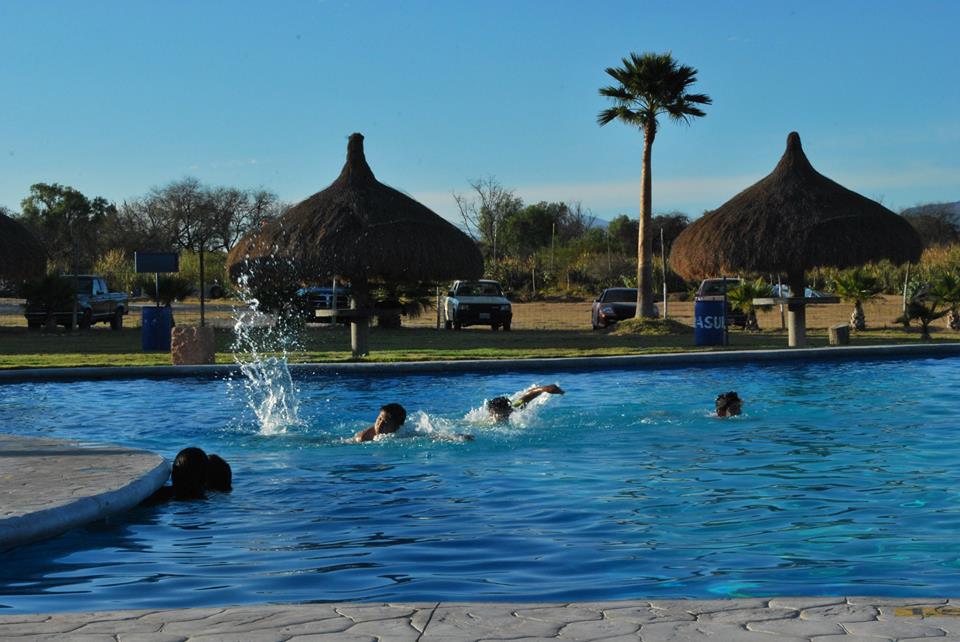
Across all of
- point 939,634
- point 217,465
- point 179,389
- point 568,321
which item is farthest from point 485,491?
point 568,321

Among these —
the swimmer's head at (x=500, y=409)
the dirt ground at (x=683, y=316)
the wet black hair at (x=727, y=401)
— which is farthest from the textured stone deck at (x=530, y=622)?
the dirt ground at (x=683, y=316)

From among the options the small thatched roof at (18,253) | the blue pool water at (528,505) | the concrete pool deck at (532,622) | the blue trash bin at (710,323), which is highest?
the small thatched roof at (18,253)

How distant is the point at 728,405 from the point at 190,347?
30.9 ft

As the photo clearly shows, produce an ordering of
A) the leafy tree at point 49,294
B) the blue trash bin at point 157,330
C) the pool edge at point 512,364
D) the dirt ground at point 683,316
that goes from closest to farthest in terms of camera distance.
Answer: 1. the pool edge at point 512,364
2. the blue trash bin at point 157,330
3. the leafy tree at point 49,294
4. the dirt ground at point 683,316

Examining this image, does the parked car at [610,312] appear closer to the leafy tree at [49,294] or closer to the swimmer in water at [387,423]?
the leafy tree at [49,294]

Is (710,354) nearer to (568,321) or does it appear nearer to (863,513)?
(863,513)

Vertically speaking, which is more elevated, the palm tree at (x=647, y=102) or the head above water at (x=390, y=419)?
the palm tree at (x=647, y=102)

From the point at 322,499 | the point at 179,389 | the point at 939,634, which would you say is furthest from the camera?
the point at 179,389

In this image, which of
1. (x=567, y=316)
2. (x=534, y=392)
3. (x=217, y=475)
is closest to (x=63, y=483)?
(x=217, y=475)

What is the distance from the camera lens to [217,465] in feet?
30.9

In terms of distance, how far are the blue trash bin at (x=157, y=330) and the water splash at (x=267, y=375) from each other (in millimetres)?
1307

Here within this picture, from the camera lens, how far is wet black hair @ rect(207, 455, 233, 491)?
937 centimetres

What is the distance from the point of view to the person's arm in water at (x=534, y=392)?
1227 centimetres

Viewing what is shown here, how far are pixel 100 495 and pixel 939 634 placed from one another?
5292 millimetres
